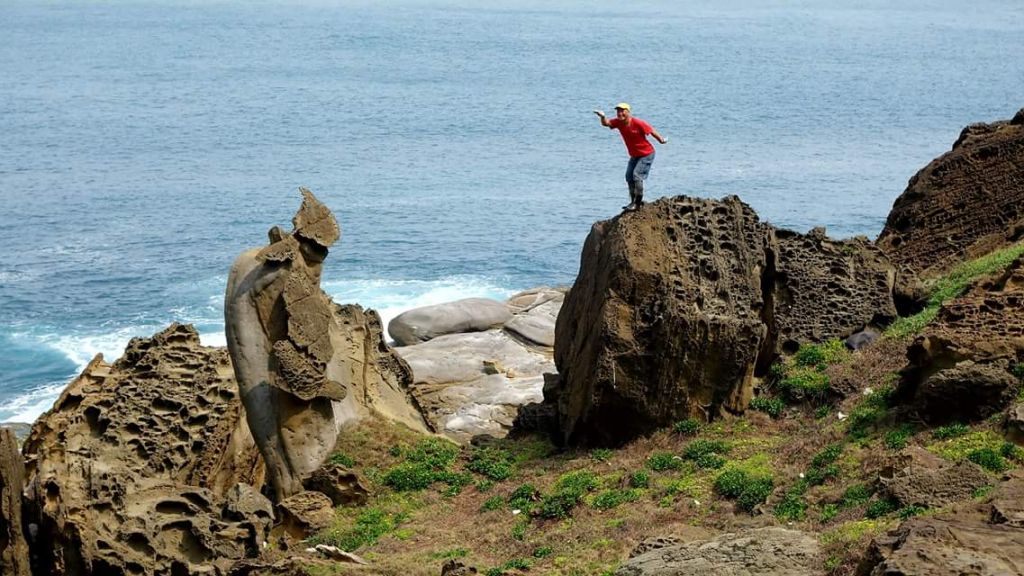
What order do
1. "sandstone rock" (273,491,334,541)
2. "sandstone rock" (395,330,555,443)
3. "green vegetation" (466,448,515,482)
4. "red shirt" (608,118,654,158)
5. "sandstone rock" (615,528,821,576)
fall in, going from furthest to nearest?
1. "sandstone rock" (395,330,555,443)
2. "red shirt" (608,118,654,158)
3. "green vegetation" (466,448,515,482)
4. "sandstone rock" (273,491,334,541)
5. "sandstone rock" (615,528,821,576)

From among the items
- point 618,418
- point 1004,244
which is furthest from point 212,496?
point 1004,244

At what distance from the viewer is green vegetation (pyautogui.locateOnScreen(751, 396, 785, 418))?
2677 centimetres

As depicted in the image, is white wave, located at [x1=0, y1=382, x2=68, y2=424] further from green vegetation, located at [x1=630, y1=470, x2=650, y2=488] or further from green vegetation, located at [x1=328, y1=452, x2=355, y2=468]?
green vegetation, located at [x1=630, y1=470, x2=650, y2=488]

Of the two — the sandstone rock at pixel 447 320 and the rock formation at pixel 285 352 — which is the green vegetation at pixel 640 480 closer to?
the rock formation at pixel 285 352

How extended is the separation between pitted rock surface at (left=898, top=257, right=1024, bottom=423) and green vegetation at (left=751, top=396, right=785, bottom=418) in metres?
2.59

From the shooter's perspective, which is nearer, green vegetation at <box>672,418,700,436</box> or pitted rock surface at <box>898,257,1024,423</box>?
pitted rock surface at <box>898,257,1024,423</box>

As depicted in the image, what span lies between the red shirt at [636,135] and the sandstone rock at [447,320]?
15274mm

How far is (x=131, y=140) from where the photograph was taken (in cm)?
8562

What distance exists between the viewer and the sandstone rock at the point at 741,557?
1753cm

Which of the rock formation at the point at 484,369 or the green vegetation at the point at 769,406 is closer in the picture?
the green vegetation at the point at 769,406

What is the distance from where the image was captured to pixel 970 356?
77.9 feet

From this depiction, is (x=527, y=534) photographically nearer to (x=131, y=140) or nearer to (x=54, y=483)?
(x=54, y=483)

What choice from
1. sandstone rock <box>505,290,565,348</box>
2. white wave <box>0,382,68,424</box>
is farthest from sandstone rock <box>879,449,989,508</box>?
white wave <box>0,382,68,424</box>

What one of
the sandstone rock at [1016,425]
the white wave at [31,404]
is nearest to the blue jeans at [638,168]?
the sandstone rock at [1016,425]
